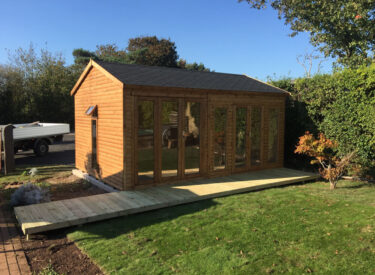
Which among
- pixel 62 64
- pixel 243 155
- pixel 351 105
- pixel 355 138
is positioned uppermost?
pixel 62 64

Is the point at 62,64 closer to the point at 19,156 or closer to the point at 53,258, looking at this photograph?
the point at 19,156

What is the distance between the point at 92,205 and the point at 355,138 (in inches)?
299

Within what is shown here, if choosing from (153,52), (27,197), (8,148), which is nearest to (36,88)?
(8,148)

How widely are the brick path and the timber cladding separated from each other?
2443 millimetres

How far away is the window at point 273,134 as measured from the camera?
9.87m

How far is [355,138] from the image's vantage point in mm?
8750

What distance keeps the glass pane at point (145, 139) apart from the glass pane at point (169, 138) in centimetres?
31

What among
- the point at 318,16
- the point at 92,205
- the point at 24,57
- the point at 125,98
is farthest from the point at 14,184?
the point at 24,57

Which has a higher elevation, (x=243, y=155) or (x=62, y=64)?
(x=62, y=64)

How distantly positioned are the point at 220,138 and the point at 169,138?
5.79ft

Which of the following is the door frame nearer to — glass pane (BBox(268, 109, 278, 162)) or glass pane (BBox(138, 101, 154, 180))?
glass pane (BBox(138, 101, 154, 180))

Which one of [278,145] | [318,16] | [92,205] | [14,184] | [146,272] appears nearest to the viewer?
[146,272]

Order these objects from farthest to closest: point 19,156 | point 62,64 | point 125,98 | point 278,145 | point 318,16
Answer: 1. point 62,64
2. point 318,16
3. point 19,156
4. point 278,145
5. point 125,98

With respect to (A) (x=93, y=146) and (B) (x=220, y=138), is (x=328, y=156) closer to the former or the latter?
(B) (x=220, y=138)
